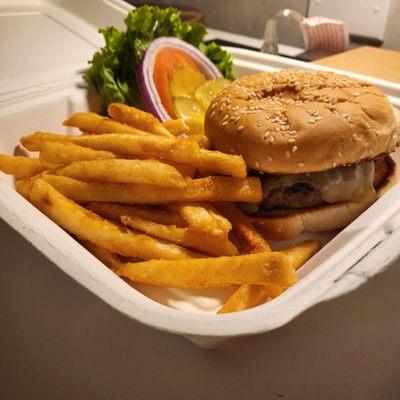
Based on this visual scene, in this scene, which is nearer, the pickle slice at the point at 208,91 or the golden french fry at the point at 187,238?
the golden french fry at the point at 187,238

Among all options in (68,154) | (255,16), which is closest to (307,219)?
(68,154)

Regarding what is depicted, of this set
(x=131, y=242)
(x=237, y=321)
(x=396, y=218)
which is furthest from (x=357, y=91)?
(x=237, y=321)

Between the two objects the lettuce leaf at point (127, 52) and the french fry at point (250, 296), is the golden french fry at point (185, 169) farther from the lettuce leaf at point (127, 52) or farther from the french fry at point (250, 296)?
the lettuce leaf at point (127, 52)

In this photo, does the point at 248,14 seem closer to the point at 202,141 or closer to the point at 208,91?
the point at 208,91

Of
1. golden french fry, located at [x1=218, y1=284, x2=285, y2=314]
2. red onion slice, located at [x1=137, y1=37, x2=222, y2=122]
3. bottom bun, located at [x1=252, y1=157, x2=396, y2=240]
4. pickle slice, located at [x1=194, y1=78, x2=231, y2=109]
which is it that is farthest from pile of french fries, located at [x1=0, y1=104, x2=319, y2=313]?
pickle slice, located at [x1=194, y1=78, x2=231, y2=109]

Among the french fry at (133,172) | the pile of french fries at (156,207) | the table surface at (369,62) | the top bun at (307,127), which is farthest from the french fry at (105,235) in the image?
the table surface at (369,62)

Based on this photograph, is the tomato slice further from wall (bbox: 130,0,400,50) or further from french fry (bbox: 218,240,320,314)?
wall (bbox: 130,0,400,50)

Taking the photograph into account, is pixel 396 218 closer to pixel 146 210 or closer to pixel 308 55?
pixel 146 210
